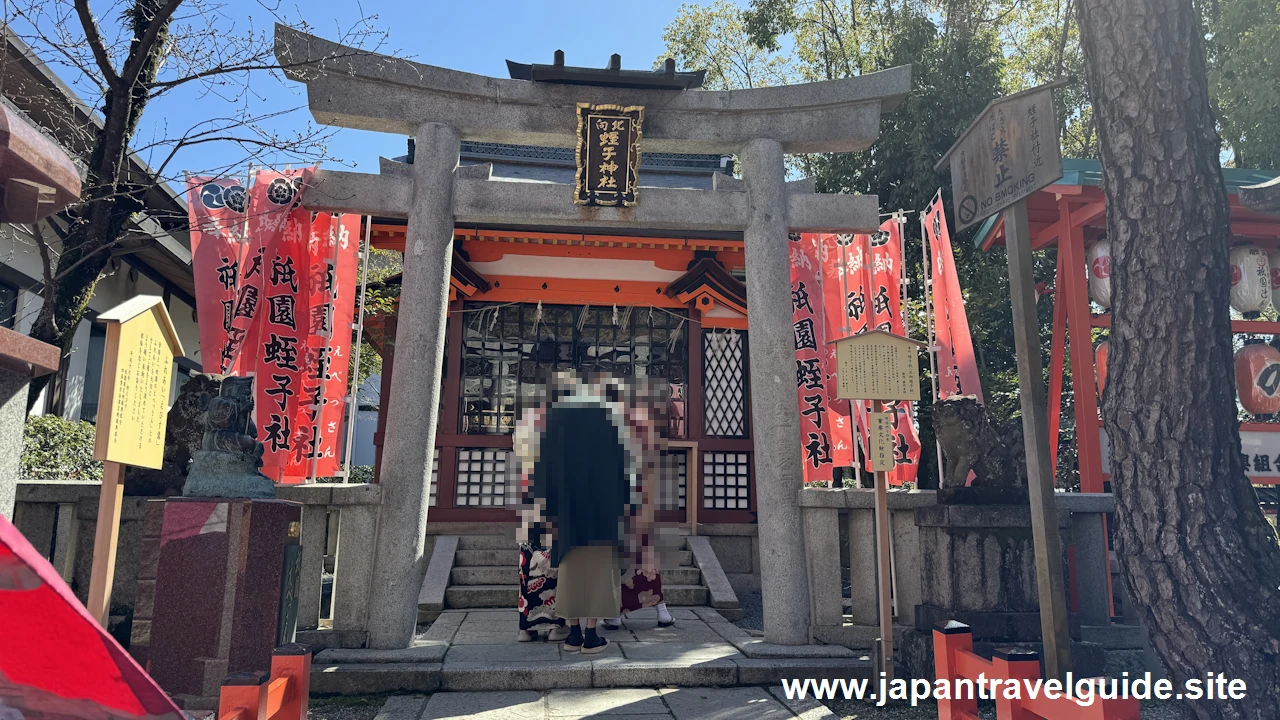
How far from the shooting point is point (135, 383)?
11.3 ft

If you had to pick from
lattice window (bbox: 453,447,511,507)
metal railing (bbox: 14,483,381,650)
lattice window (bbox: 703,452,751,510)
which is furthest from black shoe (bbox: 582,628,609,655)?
lattice window (bbox: 703,452,751,510)

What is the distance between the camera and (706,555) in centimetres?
944

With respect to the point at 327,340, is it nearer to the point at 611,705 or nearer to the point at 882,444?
the point at 611,705

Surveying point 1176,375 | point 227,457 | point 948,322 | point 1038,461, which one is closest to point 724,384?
point 948,322

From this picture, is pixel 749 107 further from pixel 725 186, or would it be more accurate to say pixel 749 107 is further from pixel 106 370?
pixel 106 370

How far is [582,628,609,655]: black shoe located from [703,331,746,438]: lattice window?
5864mm

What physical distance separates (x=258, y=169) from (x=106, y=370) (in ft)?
15.2

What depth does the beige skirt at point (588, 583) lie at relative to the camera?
A: 5777 millimetres

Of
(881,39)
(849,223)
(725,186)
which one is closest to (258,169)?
(725,186)

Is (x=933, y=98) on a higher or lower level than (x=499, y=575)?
higher

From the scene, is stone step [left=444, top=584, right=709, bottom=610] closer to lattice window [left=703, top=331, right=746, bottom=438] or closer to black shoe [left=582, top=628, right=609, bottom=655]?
black shoe [left=582, top=628, right=609, bottom=655]

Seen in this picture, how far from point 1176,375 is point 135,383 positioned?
16.4ft

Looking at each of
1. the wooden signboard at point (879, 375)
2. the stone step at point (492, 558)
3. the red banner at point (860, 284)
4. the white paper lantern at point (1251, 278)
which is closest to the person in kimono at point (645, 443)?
the wooden signboard at point (879, 375)

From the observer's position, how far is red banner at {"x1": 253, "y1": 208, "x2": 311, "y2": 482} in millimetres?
7238
